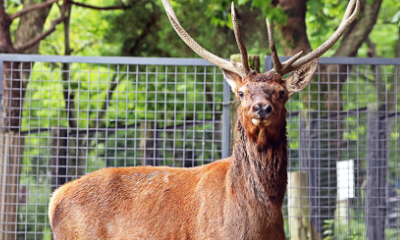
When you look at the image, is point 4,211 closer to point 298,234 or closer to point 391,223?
point 298,234

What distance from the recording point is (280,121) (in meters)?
3.86

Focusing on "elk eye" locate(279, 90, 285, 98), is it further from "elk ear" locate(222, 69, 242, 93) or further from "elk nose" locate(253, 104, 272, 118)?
"elk ear" locate(222, 69, 242, 93)

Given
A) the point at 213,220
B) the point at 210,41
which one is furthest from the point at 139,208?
the point at 210,41

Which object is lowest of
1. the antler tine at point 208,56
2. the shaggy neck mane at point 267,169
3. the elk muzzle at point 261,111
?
the shaggy neck mane at point 267,169

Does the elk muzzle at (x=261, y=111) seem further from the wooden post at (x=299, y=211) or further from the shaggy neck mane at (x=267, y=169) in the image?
the wooden post at (x=299, y=211)

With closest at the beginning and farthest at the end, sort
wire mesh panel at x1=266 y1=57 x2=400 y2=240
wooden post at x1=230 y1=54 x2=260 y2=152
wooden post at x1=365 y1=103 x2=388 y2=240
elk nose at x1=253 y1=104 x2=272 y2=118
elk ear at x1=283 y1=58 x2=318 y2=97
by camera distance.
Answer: elk nose at x1=253 y1=104 x2=272 y2=118 → elk ear at x1=283 y1=58 x2=318 y2=97 → wooden post at x1=230 y1=54 x2=260 y2=152 → wire mesh panel at x1=266 y1=57 x2=400 y2=240 → wooden post at x1=365 y1=103 x2=388 y2=240

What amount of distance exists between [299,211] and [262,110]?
234 cm

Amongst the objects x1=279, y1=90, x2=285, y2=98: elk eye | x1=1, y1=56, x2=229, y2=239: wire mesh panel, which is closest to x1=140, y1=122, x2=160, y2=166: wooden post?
x1=1, y1=56, x2=229, y2=239: wire mesh panel

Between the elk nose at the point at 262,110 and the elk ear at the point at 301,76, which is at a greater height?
the elk ear at the point at 301,76

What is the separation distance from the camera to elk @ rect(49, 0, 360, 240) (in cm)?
380

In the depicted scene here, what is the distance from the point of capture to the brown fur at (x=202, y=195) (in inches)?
150

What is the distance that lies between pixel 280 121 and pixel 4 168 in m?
3.53

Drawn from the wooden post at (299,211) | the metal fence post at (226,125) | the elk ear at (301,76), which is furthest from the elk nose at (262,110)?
the wooden post at (299,211)

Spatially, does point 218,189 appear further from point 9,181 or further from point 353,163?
point 9,181
